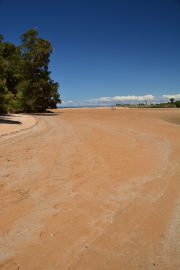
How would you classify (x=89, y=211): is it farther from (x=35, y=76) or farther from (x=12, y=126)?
(x=35, y=76)

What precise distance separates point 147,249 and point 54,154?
5.43m

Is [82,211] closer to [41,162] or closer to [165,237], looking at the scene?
[165,237]

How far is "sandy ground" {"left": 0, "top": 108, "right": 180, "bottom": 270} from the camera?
10.9 ft

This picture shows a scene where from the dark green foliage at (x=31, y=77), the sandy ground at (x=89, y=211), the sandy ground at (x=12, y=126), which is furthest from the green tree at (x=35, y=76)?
the sandy ground at (x=89, y=211)

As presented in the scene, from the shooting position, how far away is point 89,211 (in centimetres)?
456

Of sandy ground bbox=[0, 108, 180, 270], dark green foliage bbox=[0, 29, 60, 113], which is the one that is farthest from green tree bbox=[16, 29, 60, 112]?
sandy ground bbox=[0, 108, 180, 270]

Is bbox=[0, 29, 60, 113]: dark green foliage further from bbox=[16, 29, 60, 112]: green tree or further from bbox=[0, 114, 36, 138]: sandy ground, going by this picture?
bbox=[0, 114, 36, 138]: sandy ground

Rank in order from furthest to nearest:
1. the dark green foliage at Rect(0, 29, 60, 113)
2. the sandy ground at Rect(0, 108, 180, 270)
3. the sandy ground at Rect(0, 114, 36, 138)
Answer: the dark green foliage at Rect(0, 29, 60, 113) < the sandy ground at Rect(0, 114, 36, 138) < the sandy ground at Rect(0, 108, 180, 270)

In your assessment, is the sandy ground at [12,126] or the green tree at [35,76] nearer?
the sandy ground at [12,126]

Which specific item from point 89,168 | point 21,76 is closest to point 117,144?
point 89,168

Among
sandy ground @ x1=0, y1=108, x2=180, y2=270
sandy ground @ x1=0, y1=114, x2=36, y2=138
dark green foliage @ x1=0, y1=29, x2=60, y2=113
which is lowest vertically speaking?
sandy ground @ x1=0, y1=108, x2=180, y2=270

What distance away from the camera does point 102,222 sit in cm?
419

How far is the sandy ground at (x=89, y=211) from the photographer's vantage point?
3320 mm

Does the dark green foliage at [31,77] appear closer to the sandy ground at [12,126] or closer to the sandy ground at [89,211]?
the sandy ground at [12,126]
